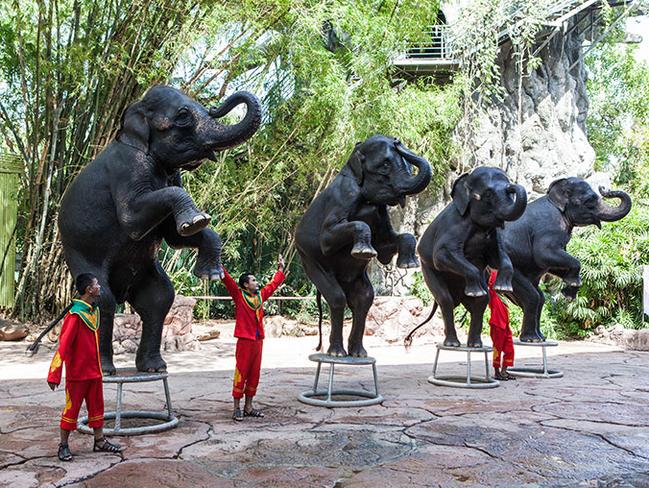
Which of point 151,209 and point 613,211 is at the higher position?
point 613,211

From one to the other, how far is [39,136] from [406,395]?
614cm

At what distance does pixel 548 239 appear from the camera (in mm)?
6172

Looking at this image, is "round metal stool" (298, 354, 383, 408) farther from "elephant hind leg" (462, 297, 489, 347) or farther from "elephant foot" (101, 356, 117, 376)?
"elephant foot" (101, 356, 117, 376)

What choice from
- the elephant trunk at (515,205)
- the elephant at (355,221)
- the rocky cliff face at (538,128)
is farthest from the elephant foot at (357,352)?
the rocky cliff face at (538,128)

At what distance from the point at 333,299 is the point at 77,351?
191cm

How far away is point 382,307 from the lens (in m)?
10.2

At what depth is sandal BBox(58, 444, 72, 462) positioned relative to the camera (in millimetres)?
3131

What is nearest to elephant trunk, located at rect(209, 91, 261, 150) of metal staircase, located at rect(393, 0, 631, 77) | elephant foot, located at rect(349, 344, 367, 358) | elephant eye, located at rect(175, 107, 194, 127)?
elephant eye, located at rect(175, 107, 194, 127)

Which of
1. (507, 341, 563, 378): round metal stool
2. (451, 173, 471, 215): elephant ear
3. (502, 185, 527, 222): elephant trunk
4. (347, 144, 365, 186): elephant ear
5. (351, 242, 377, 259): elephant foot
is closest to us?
(351, 242, 377, 259): elephant foot

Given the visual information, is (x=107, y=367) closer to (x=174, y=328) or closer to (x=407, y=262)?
(x=407, y=262)

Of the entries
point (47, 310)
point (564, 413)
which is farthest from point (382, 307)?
point (564, 413)

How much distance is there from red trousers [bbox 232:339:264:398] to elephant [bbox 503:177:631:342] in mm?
2862

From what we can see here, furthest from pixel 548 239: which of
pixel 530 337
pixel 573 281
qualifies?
pixel 530 337

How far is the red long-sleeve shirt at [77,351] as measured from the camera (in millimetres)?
3250
